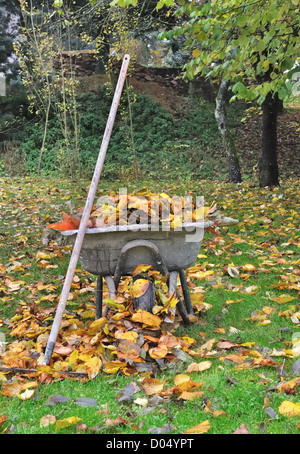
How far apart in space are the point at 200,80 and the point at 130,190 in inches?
396

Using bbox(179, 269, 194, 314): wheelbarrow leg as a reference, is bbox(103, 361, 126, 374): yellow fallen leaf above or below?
below

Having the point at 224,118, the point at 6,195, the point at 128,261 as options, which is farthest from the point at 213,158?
the point at 128,261

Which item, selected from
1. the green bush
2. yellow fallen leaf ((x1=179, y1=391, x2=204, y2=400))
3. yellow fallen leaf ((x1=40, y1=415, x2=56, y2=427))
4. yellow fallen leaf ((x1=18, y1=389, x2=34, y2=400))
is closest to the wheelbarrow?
yellow fallen leaf ((x1=179, y1=391, x2=204, y2=400))

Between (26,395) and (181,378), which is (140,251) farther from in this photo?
(26,395)

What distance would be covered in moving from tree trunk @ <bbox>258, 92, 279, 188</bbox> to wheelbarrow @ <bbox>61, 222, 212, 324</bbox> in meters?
6.67

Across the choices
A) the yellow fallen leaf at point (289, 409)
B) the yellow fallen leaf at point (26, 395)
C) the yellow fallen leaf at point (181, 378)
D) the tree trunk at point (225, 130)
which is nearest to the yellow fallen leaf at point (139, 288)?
the yellow fallen leaf at point (181, 378)

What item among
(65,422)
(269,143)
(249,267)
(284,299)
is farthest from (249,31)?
(269,143)

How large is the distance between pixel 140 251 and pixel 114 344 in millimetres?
711

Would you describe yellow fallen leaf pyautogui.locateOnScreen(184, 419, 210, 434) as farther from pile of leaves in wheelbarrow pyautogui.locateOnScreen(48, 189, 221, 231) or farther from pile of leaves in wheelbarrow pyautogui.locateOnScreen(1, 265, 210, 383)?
pile of leaves in wheelbarrow pyautogui.locateOnScreen(48, 189, 221, 231)

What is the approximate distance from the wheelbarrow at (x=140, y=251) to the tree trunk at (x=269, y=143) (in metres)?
6.67

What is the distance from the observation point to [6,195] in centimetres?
→ 863

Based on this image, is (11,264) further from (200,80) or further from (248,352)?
(200,80)

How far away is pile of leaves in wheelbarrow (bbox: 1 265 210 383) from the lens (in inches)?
107

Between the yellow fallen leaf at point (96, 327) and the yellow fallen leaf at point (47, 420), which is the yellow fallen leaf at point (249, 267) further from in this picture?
the yellow fallen leaf at point (47, 420)
